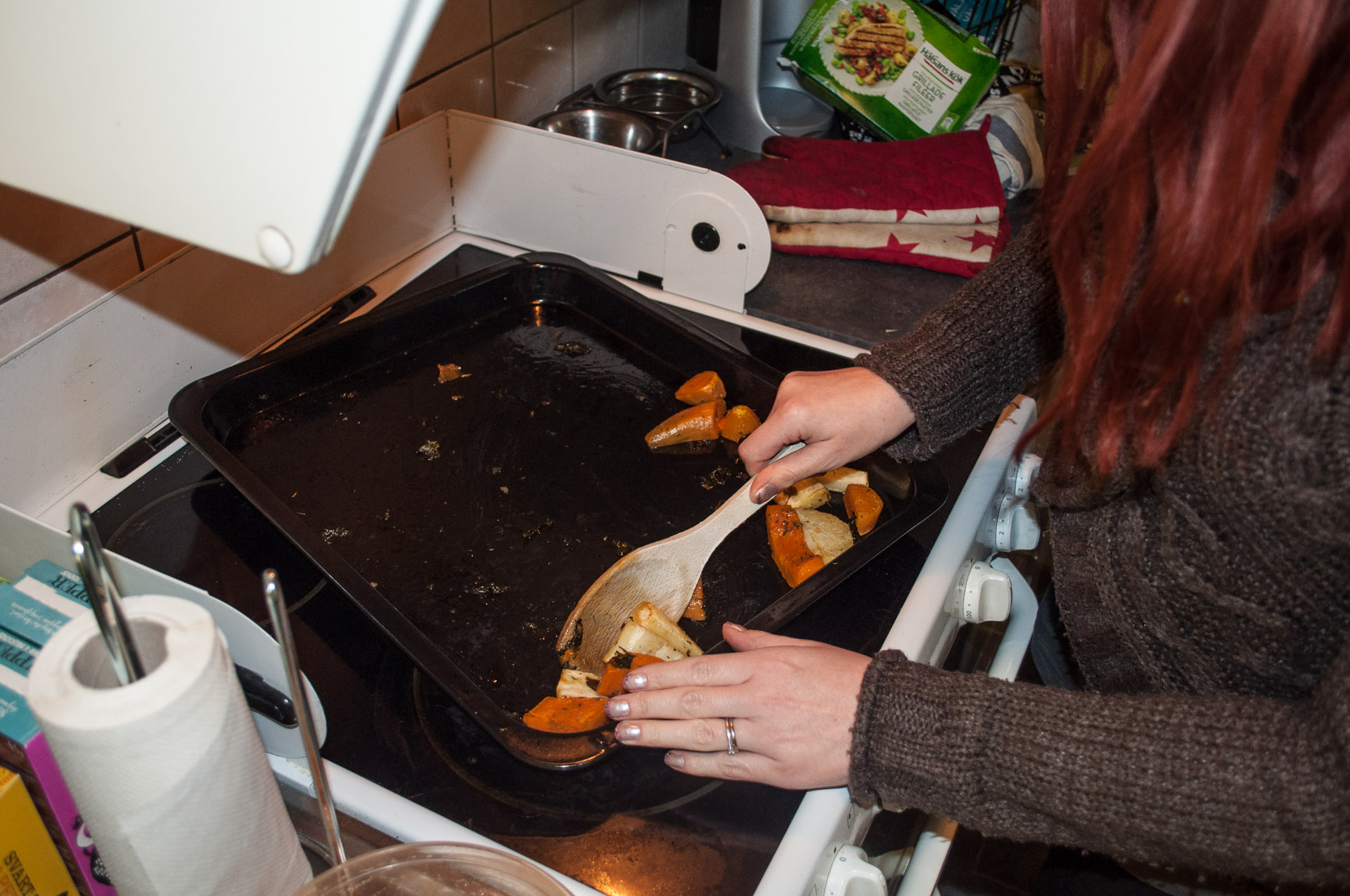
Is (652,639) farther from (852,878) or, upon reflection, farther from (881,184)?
(881,184)

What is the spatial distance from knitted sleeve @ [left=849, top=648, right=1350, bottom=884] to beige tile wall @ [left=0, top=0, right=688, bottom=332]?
0.73m

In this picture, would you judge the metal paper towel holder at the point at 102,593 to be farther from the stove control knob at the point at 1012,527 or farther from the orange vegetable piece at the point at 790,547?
the stove control knob at the point at 1012,527

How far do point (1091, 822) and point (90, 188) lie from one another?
1.88ft

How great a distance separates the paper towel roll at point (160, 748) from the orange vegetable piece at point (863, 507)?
0.54m

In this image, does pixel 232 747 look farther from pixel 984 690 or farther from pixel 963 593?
pixel 963 593

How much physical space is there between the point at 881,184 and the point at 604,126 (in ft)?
1.34

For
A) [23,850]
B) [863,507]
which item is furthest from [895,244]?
[23,850]

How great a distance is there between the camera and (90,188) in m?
0.38

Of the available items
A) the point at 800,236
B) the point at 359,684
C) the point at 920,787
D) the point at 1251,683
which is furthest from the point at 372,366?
the point at 1251,683

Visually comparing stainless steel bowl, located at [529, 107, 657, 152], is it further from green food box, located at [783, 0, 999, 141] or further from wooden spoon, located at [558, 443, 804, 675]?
wooden spoon, located at [558, 443, 804, 675]

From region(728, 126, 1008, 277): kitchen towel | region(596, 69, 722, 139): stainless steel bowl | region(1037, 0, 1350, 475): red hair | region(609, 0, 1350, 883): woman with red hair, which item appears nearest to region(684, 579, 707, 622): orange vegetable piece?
region(609, 0, 1350, 883): woman with red hair

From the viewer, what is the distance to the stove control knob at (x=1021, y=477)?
0.82m

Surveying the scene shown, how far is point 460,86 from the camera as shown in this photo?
3.85 ft

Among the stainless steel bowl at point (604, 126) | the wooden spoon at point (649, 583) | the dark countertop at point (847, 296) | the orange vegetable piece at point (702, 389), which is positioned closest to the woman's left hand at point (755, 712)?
the wooden spoon at point (649, 583)
